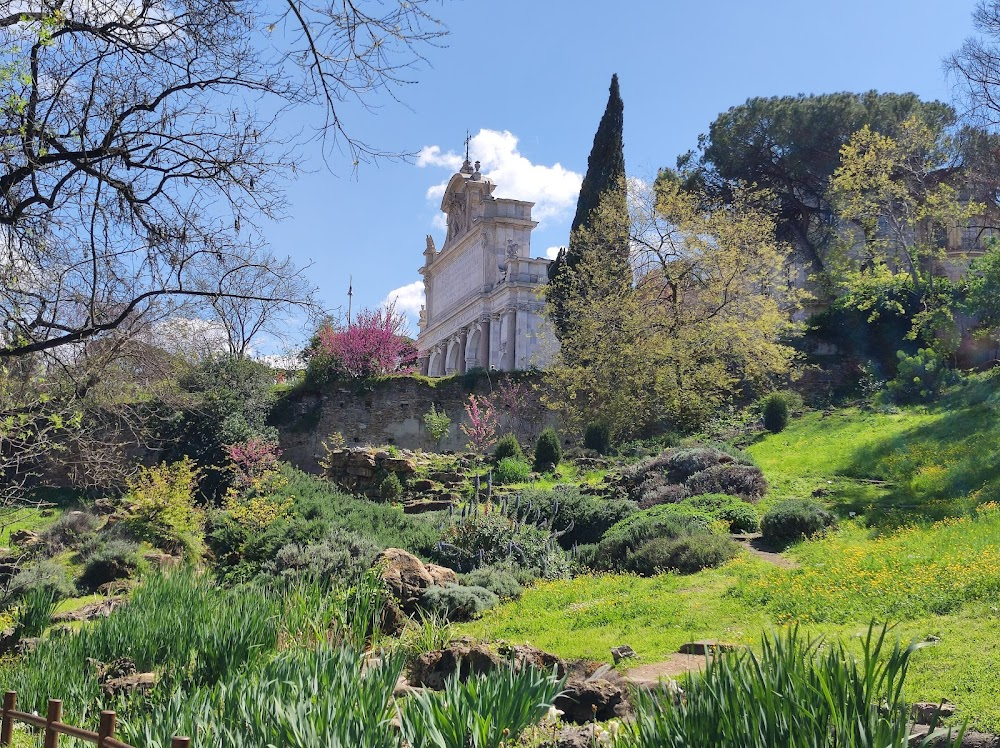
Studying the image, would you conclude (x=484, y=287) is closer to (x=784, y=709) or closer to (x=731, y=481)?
(x=731, y=481)

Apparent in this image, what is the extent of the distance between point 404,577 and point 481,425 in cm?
1483

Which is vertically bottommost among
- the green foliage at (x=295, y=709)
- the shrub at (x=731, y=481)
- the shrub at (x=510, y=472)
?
the green foliage at (x=295, y=709)

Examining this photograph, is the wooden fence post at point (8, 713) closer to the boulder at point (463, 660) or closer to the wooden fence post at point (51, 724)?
the wooden fence post at point (51, 724)

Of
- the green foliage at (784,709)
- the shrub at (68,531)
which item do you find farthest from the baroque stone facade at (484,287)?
the green foliage at (784,709)

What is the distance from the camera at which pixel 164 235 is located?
6.00 metres

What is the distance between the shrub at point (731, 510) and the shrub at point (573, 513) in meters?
1.12

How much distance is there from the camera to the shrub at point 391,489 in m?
18.4

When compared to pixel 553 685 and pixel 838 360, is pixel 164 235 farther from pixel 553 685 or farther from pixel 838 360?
pixel 838 360

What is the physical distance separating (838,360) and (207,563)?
1884 cm

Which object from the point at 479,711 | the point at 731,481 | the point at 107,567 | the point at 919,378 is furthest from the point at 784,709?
the point at 919,378

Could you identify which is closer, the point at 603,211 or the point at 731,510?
the point at 731,510

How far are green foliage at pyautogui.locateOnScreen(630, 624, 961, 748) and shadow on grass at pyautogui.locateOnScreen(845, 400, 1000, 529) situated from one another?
8.53 metres

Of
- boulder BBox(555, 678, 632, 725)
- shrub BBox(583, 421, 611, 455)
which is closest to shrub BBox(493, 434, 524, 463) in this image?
shrub BBox(583, 421, 611, 455)

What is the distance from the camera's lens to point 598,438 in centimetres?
2098
